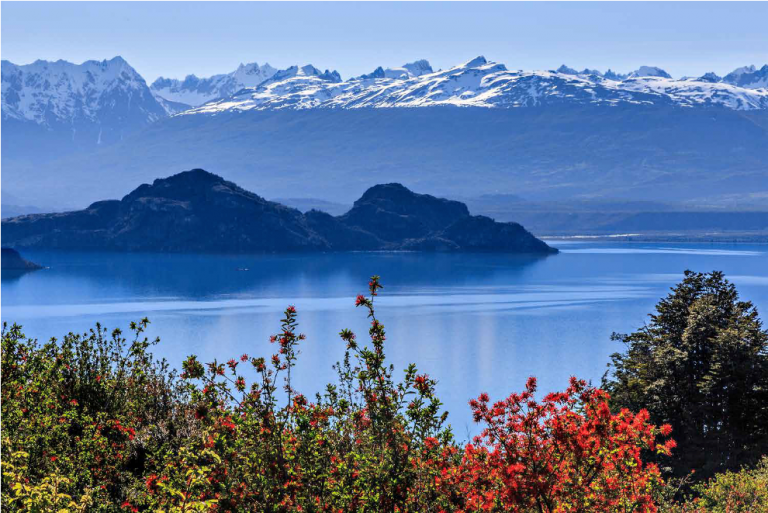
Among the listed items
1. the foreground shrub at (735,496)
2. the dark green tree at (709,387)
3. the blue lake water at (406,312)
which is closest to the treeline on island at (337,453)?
the foreground shrub at (735,496)

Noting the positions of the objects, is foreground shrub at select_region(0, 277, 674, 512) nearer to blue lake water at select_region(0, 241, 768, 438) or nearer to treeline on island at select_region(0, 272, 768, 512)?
treeline on island at select_region(0, 272, 768, 512)

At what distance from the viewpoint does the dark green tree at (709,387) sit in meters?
28.9

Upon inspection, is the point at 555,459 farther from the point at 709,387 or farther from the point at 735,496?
the point at 709,387

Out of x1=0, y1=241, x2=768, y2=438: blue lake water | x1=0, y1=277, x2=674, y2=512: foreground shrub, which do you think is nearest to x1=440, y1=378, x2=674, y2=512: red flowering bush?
x1=0, y1=277, x2=674, y2=512: foreground shrub

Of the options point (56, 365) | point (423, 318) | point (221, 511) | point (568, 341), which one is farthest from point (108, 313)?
point (221, 511)

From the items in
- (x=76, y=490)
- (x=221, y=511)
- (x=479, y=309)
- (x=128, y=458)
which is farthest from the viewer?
(x=479, y=309)

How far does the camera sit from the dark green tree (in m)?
28.9

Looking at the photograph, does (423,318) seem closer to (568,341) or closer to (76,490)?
(568,341)

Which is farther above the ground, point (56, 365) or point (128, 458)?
point (56, 365)

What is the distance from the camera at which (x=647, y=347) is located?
35.3 meters

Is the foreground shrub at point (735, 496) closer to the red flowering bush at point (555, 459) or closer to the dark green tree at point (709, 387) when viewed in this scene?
the dark green tree at point (709, 387)

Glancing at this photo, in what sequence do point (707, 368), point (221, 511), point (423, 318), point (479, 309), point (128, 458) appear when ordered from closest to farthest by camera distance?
point (221, 511), point (128, 458), point (707, 368), point (423, 318), point (479, 309)

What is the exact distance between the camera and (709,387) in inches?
1139

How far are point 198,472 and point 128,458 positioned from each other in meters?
7.32
